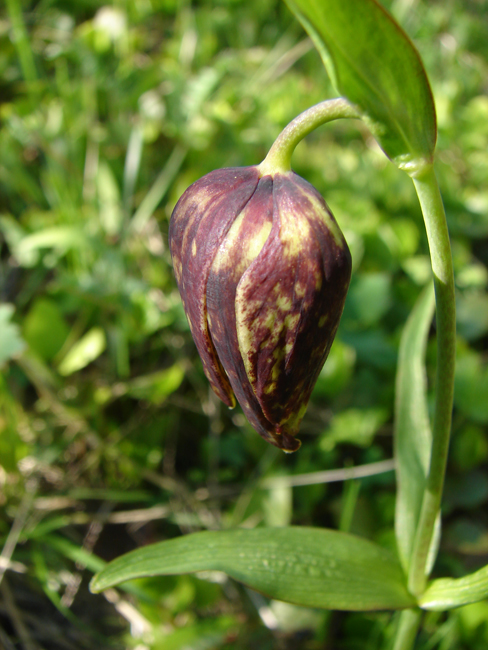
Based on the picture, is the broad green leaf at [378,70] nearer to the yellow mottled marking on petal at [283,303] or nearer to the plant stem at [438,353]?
the plant stem at [438,353]

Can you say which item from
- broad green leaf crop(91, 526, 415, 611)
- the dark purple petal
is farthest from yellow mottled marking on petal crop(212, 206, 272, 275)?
broad green leaf crop(91, 526, 415, 611)

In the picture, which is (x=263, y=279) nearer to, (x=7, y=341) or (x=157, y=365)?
(x=7, y=341)

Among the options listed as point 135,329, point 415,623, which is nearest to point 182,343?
point 135,329

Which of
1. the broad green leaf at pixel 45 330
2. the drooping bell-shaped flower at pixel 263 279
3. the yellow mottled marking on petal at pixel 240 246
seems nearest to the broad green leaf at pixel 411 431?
the drooping bell-shaped flower at pixel 263 279

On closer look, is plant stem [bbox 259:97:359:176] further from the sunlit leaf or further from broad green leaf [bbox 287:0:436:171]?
the sunlit leaf

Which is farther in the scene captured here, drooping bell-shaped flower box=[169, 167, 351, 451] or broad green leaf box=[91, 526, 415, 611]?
broad green leaf box=[91, 526, 415, 611]

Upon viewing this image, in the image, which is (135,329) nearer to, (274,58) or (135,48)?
(135,48)

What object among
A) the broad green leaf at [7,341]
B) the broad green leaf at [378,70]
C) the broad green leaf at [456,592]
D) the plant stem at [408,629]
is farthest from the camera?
the broad green leaf at [7,341]
